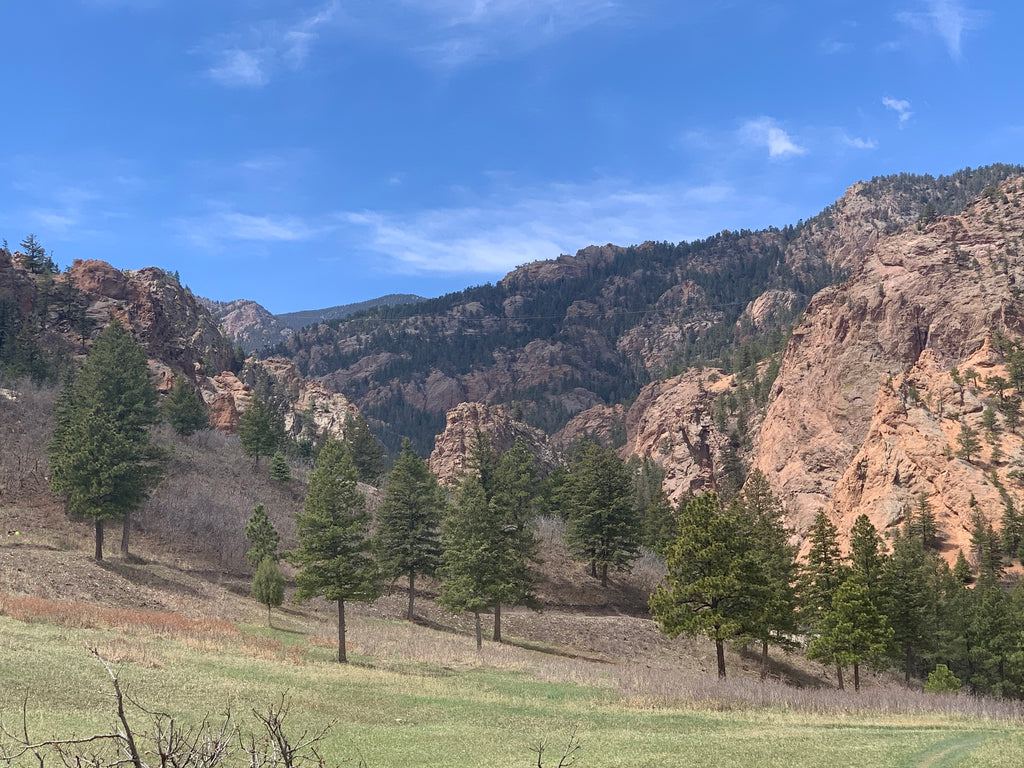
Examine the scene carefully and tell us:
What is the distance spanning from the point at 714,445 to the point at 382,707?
118533 millimetres

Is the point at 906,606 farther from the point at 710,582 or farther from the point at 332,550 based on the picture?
the point at 332,550

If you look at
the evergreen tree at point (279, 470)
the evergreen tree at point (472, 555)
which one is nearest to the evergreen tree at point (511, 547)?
the evergreen tree at point (472, 555)

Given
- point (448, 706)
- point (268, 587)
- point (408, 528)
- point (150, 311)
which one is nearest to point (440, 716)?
point (448, 706)

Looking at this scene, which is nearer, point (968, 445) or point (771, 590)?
point (771, 590)

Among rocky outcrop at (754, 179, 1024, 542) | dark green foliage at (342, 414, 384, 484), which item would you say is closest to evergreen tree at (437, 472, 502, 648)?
dark green foliage at (342, 414, 384, 484)

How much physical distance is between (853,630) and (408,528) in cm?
2967

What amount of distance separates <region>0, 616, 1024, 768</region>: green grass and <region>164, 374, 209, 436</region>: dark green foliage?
51724mm

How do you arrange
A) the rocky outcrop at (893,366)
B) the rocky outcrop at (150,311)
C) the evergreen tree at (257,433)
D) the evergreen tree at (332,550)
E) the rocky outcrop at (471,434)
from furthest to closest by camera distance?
the rocky outcrop at (471,434) < the rocky outcrop at (150,311) < the rocky outcrop at (893,366) < the evergreen tree at (257,433) < the evergreen tree at (332,550)

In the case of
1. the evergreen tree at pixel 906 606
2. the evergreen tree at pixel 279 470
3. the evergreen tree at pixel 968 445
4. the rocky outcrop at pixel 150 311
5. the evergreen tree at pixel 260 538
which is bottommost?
the evergreen tree at pixel 906 606

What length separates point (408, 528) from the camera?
53.4 metres

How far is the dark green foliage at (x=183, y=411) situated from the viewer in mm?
77312

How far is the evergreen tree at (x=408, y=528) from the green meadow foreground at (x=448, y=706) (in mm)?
16870

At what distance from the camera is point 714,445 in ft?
440

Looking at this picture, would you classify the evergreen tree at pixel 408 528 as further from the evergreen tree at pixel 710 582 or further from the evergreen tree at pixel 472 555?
the evergreen tree at pixel 710 582
